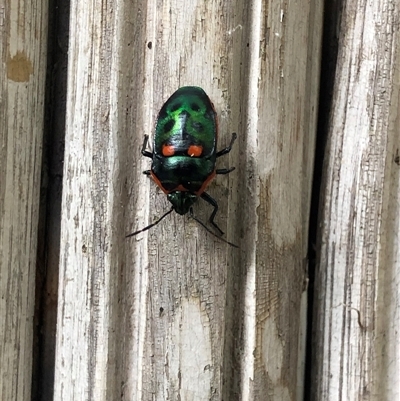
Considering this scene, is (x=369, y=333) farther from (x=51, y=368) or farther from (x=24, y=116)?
(x=24, y=116)

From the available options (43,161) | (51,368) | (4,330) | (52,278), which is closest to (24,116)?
(43,161)

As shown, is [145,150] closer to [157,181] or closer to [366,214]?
[157,181]

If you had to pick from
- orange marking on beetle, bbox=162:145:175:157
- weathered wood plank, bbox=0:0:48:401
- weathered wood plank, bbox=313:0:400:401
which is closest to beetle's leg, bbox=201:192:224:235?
orange marking on beetle, bbox=162:145:175:157

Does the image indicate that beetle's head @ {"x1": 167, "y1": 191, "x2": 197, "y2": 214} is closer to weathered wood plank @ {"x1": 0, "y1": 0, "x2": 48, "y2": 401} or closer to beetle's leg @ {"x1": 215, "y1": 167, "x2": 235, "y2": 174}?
beetle's leg @ {"x1": 215, "y1": 167, "x2": 235, "y2": 174}

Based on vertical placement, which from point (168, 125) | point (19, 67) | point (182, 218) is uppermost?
point (19, 67)

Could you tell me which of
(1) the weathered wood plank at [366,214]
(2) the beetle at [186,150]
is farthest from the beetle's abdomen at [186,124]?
(1) the weathered wood plank at [366,214]

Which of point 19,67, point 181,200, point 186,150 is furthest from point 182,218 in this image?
point 19,67

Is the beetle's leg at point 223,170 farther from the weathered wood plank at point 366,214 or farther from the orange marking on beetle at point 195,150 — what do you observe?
the weathered wood plank at point 366,214
